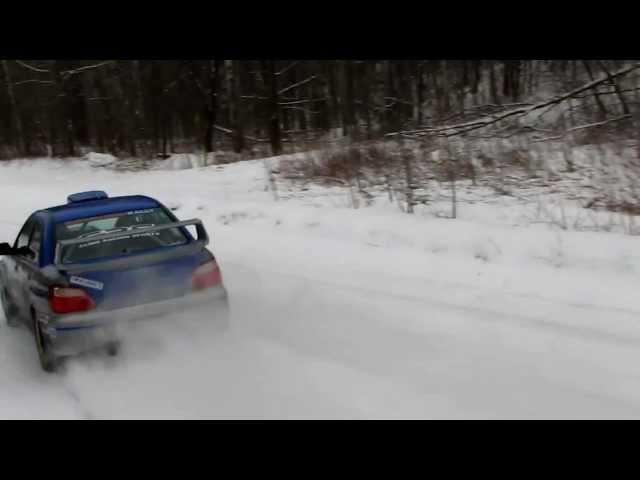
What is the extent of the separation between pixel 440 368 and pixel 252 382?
1.52m

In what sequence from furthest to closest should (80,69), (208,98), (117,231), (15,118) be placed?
(15,118)
(208,98)
(80,69)
(117,231)

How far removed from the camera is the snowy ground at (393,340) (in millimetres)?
4789

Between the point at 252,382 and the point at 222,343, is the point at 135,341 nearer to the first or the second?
the point at 222,343

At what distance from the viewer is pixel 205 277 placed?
6004 mm

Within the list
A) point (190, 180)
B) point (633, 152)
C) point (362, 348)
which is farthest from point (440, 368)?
point (190, 180)

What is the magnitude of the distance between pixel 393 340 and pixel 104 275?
264 centimetres

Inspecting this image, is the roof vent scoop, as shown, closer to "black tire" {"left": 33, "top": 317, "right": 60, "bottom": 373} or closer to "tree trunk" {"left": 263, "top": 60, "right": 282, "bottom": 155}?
"black tire" {"left": 33, "top": 317, "right": 60, "bottom": 373}

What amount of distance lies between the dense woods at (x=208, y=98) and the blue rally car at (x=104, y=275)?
2131 centimetres

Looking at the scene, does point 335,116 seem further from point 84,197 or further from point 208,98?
point 84,197

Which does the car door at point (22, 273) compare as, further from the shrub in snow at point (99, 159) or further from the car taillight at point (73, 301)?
the shrub in snow at point (99, 159)

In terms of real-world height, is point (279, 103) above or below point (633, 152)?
above

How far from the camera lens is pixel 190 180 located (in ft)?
67.2

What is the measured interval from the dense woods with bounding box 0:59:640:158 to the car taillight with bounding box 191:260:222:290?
2202 cm

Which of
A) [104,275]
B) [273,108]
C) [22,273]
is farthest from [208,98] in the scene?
[104,275]
